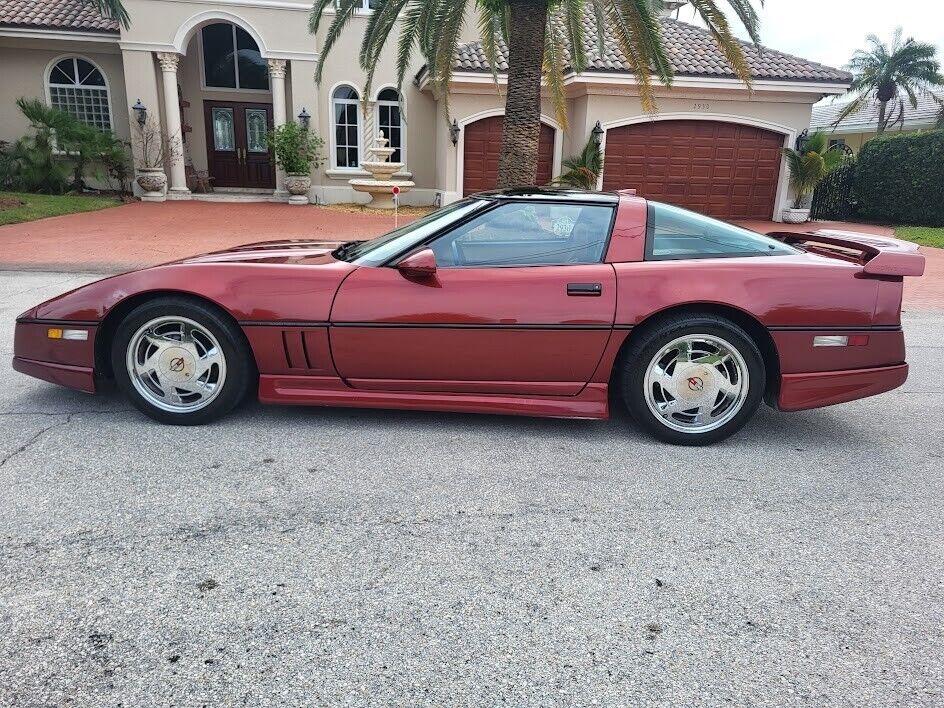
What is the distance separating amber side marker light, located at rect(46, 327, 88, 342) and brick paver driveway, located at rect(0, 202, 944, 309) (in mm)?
6393

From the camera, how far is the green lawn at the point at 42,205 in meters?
14.2

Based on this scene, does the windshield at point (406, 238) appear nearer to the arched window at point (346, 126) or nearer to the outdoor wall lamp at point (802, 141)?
the outdoor wall lamp at point (802, 141)

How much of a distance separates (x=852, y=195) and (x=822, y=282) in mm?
18029

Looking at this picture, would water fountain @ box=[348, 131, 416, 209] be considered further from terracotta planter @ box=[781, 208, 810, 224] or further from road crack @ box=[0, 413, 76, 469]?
road crack @ box=[0, 413, 76, 469]

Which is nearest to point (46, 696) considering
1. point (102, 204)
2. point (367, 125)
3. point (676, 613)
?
point (676, 613)

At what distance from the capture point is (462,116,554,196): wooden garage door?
58.9ft

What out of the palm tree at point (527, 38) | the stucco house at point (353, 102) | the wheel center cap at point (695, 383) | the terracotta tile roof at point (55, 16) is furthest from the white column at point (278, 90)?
the wheel center cap at point (695, 383)

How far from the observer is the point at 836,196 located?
1933 centimetres

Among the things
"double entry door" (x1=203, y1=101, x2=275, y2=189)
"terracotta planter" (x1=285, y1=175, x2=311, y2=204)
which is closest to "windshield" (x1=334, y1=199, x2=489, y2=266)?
"terracotta planter" (x1=285, y1=175, x2=311, y2=204)

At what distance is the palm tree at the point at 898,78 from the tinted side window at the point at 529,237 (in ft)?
120

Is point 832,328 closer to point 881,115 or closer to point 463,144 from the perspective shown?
point 463,144

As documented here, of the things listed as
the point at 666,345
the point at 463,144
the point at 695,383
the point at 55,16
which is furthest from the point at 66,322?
the point at 55,16

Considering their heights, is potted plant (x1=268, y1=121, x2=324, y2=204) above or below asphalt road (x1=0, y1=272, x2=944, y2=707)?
above

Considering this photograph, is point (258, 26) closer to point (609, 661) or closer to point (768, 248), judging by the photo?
point (768, 248)
